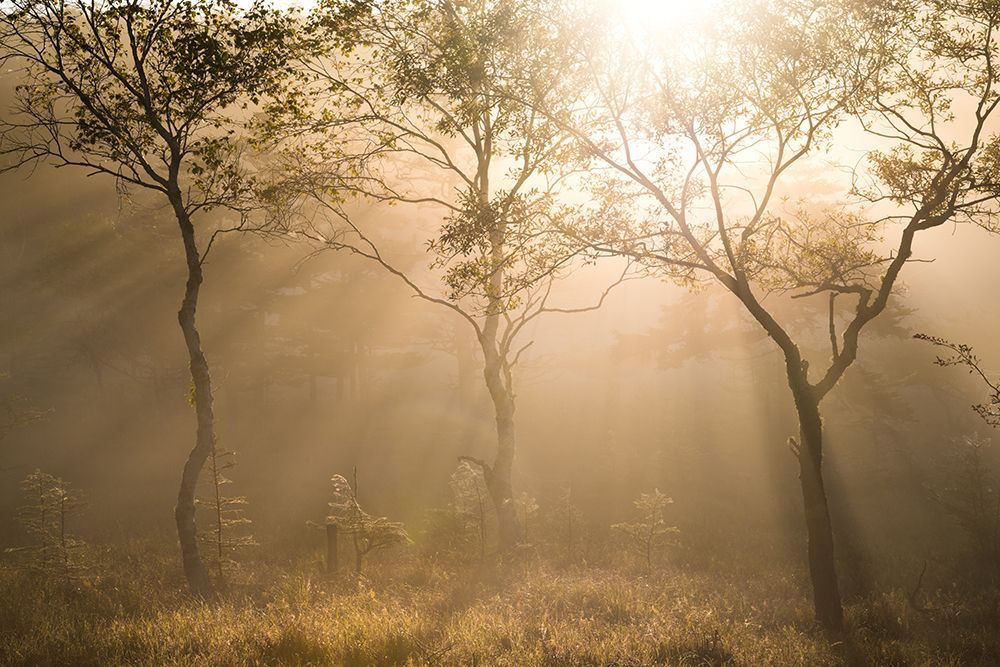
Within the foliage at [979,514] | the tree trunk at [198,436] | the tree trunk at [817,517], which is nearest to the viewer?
the tree trunk at [817,517]

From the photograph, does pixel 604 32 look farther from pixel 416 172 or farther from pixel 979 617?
pixel 416 172

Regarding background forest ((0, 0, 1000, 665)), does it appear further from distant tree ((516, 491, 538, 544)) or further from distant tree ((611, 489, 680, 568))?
distant tree ((516, 491, 538, 544))

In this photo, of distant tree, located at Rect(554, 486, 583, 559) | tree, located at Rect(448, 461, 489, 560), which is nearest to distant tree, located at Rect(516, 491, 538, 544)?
tree, located at Rect(448, 461, 489, 560)

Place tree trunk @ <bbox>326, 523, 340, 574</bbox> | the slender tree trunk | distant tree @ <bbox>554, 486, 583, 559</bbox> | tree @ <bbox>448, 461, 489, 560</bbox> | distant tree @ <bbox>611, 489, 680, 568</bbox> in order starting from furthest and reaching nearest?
1. distant tree @ <bbox>554, 486, 583, 559</bbox>
2. tree @ <bbox>448, 461, 489, 560</bbox>
3. distant tree @ <bbox>611, 489, 680, 568</bbox>
4. the slender tree trunk
5. tree trunk @ <bbox>326, 523, 340, 574</bbox>

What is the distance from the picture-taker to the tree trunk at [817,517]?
10.7m

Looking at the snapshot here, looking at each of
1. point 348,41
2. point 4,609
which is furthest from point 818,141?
point 4,609

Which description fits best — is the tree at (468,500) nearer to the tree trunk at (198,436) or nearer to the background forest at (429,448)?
the background forest at (429,448)

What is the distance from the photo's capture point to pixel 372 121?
16.0 m

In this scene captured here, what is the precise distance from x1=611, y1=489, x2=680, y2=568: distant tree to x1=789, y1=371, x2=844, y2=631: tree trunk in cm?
651

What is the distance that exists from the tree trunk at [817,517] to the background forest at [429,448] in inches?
5.6

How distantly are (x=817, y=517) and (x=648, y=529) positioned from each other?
9.86 meters

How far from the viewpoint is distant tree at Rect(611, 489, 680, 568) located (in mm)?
18808

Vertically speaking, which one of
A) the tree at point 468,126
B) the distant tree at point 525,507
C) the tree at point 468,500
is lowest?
the distant tree at point 525,507

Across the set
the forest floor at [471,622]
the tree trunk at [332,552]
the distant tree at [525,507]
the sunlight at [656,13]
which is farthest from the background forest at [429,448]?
the sunlight at [656,13]
